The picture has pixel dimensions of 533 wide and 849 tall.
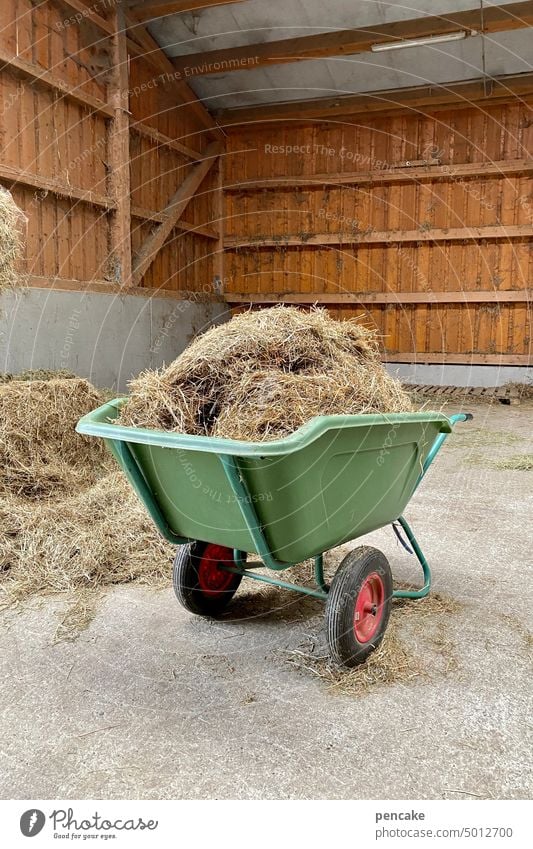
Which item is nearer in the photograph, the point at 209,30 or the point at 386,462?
the point at 386,462

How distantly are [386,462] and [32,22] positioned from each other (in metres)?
6.11

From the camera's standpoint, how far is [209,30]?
24.8ft

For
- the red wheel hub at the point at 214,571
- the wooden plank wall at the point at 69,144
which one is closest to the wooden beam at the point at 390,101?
the wooden plank wall at the point at 69,144

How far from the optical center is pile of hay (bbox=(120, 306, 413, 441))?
6.39ft

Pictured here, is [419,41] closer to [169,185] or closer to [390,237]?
[390,237]

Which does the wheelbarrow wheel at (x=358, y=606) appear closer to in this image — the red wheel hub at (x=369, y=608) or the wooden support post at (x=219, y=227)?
the red wheel hub at (x=369, y=608)

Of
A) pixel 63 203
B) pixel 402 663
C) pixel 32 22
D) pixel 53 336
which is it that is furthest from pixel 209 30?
pixel 402 663

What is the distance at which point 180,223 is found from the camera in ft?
29.4

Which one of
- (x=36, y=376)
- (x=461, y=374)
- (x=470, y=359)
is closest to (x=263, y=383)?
(x=36, y=376)

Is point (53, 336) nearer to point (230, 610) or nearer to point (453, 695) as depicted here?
point (230, 610)

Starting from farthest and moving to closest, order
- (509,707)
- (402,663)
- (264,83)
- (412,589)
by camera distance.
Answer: (264,83)
(412,589)
(402,663)
(509,707)

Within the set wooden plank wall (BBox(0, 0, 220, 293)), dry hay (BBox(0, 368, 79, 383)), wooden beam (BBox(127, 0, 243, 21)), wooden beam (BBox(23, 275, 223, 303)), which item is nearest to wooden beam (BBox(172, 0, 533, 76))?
wooden beam (BBox(127, 0, 243, 21))

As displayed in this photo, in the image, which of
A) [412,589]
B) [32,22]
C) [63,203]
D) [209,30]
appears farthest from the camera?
[209,30]

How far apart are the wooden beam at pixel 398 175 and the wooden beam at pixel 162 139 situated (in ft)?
3.17
